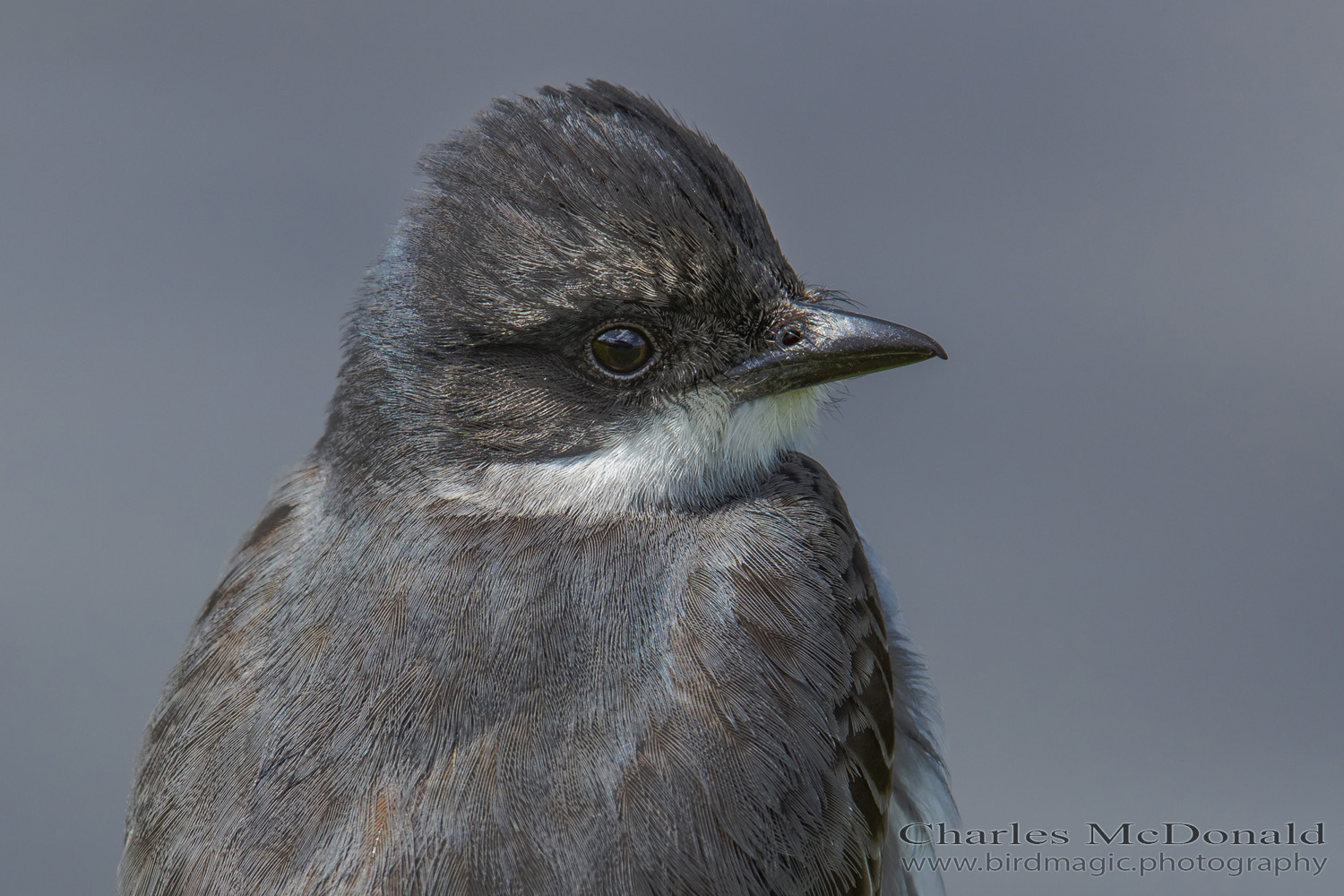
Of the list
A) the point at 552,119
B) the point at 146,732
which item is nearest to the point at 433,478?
the point at 552,119

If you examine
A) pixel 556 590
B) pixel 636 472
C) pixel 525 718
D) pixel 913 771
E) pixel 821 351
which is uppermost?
pixel 821 351

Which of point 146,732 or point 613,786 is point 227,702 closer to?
point 146,732

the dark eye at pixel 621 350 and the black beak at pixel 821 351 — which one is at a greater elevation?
the dark eye at pixel 621 350

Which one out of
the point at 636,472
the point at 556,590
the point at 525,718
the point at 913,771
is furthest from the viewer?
the point at 913,771

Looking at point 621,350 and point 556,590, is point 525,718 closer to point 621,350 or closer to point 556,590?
point 556,590

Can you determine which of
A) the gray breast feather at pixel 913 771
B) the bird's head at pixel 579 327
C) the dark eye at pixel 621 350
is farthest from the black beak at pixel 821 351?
the gray breast feather at pixel 913 771

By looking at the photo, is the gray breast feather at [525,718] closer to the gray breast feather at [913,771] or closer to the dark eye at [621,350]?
the dark eye at [621,350]

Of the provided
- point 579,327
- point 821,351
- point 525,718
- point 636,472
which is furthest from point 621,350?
point 525,718

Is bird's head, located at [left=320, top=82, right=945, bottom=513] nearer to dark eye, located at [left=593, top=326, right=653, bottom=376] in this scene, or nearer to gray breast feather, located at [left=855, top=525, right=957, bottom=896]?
dark eye, located at [left=593, top=326, right=653, bottom=376]
